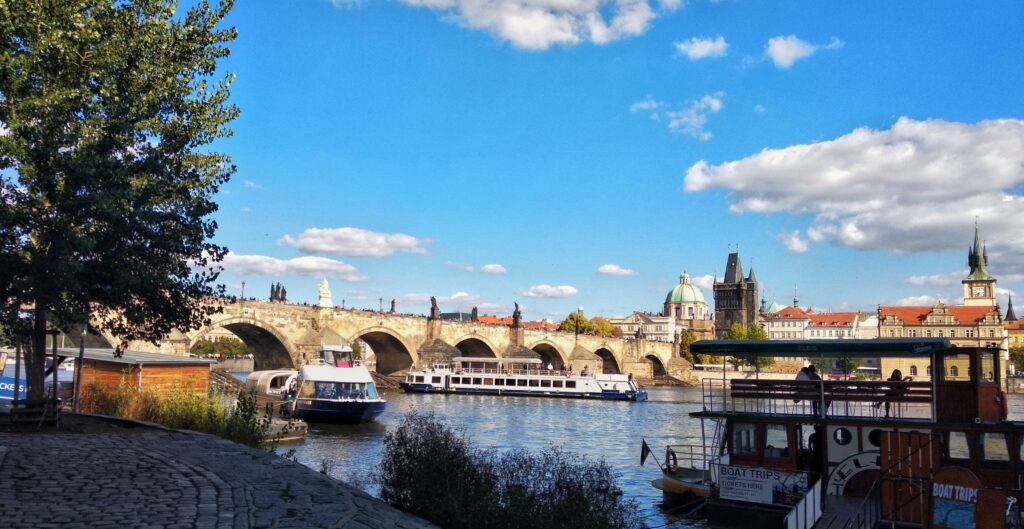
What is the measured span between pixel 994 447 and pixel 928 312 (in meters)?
136

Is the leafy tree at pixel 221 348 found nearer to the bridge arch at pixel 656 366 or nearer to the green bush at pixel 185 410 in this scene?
the bridge arch at pixel 656 366

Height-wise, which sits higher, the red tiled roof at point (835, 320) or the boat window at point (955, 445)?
the red tiled roof at point (835, 320)

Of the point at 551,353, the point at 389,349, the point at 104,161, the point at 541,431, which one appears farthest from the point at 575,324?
the point at 104,161

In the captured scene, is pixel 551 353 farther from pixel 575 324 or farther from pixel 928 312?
pixel 928 312

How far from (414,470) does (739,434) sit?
6.64 meters

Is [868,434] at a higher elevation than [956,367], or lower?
lower

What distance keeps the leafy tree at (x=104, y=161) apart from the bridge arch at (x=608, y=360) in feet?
293

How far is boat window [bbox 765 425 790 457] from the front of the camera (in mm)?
15375

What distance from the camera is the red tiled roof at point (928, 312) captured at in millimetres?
131125

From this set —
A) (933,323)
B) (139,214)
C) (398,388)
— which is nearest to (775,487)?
(139,214)

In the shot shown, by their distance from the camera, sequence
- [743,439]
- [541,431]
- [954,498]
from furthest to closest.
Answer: [541,431], [743,439], [954,498]

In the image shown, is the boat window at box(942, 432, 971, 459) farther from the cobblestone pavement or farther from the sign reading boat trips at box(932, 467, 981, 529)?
the cobblestone pavement

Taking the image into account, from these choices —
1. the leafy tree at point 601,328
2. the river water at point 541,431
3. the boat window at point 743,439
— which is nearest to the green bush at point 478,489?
the boat window at point 743,439

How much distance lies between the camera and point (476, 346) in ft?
277
